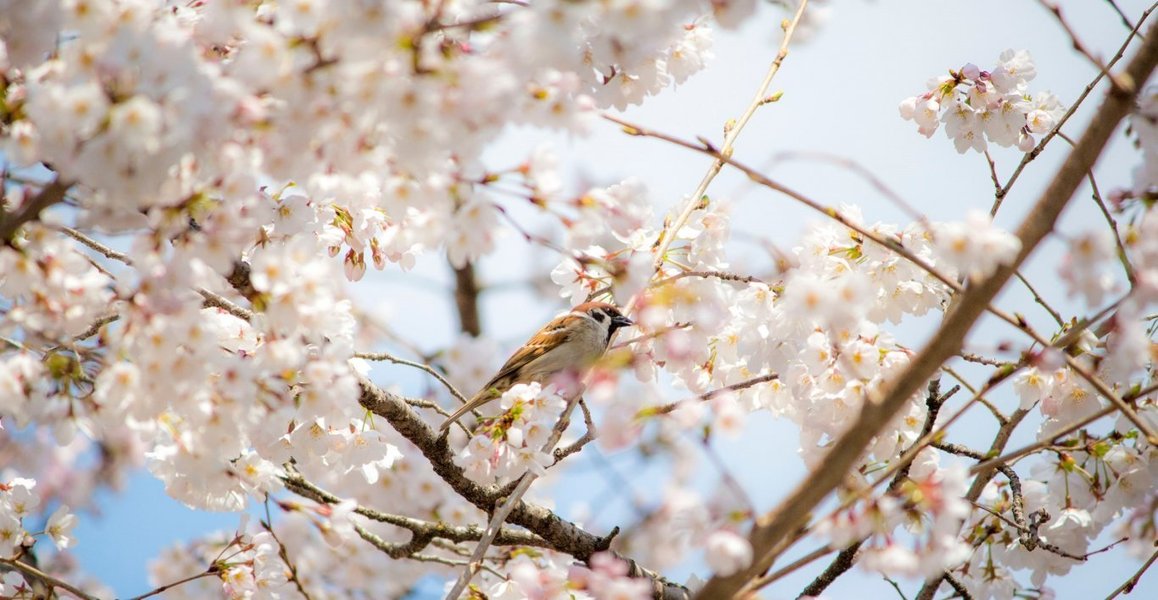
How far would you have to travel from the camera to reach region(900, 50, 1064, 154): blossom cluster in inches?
118

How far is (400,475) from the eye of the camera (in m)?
4.82

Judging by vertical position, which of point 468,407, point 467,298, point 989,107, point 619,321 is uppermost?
point 467,298

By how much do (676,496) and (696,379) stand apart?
1.14m

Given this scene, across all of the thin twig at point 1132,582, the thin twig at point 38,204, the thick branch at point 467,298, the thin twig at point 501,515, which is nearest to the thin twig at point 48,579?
the thin twig at point 501,515

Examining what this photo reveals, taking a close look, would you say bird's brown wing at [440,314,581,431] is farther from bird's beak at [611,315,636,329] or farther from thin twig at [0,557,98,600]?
thin twig at [0,557,98,600]

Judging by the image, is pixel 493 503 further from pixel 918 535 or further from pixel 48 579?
pixel 918 535

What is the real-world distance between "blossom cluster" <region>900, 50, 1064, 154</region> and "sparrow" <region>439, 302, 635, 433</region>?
1.56 m

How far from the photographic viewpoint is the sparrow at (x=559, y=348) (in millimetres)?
4113

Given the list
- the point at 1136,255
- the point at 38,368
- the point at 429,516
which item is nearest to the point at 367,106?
the point at 38,368

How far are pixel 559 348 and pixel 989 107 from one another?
2.03 meters

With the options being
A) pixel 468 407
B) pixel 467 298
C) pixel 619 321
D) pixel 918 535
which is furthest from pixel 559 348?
pixel 467 298

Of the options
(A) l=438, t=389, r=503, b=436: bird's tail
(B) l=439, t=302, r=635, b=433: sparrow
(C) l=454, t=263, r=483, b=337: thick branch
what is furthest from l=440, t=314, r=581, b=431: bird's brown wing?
(C) l=454, t=263, r=483, b=337: thick branch

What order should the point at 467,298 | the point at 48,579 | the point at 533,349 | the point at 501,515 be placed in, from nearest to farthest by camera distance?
1. the point at 501,515
2. the point at 48,579
3. the point at 533,349
4. the point at 467,298

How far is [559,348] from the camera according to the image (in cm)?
422
